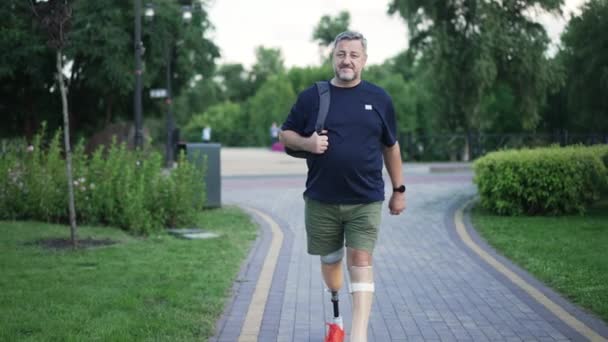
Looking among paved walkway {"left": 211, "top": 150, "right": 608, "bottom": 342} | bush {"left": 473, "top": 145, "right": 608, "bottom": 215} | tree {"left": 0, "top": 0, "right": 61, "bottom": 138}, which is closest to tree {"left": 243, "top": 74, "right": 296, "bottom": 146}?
tree {"left": 0, "top": 0, "right": 61, "bottom": 138}

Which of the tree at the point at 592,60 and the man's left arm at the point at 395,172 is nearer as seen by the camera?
the man's left arm at the point at 395,172

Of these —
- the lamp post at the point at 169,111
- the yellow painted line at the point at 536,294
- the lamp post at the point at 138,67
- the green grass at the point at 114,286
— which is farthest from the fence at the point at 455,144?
the green grass at the point at 114,286

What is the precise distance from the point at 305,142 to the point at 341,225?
626 millimetres

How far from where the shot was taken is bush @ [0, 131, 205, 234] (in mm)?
10078

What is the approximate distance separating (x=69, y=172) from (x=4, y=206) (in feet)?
7.40

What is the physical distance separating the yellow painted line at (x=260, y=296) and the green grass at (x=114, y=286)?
0.81 ft

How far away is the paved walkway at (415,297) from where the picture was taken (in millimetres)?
5348

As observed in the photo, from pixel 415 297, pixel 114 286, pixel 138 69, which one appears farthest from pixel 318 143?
pixel 138 69

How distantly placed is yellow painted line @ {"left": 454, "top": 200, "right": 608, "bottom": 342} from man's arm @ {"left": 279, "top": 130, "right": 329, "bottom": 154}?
2349 millimetres

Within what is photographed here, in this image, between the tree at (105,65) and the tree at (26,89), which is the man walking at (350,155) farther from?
the tree at (26,89)

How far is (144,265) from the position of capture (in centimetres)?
761

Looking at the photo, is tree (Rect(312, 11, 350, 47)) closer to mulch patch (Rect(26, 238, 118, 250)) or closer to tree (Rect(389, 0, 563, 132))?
tree (Rect(389, 0, 563, 132))

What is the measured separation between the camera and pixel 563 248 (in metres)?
8.84

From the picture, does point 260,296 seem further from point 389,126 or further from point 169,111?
point 169,111
